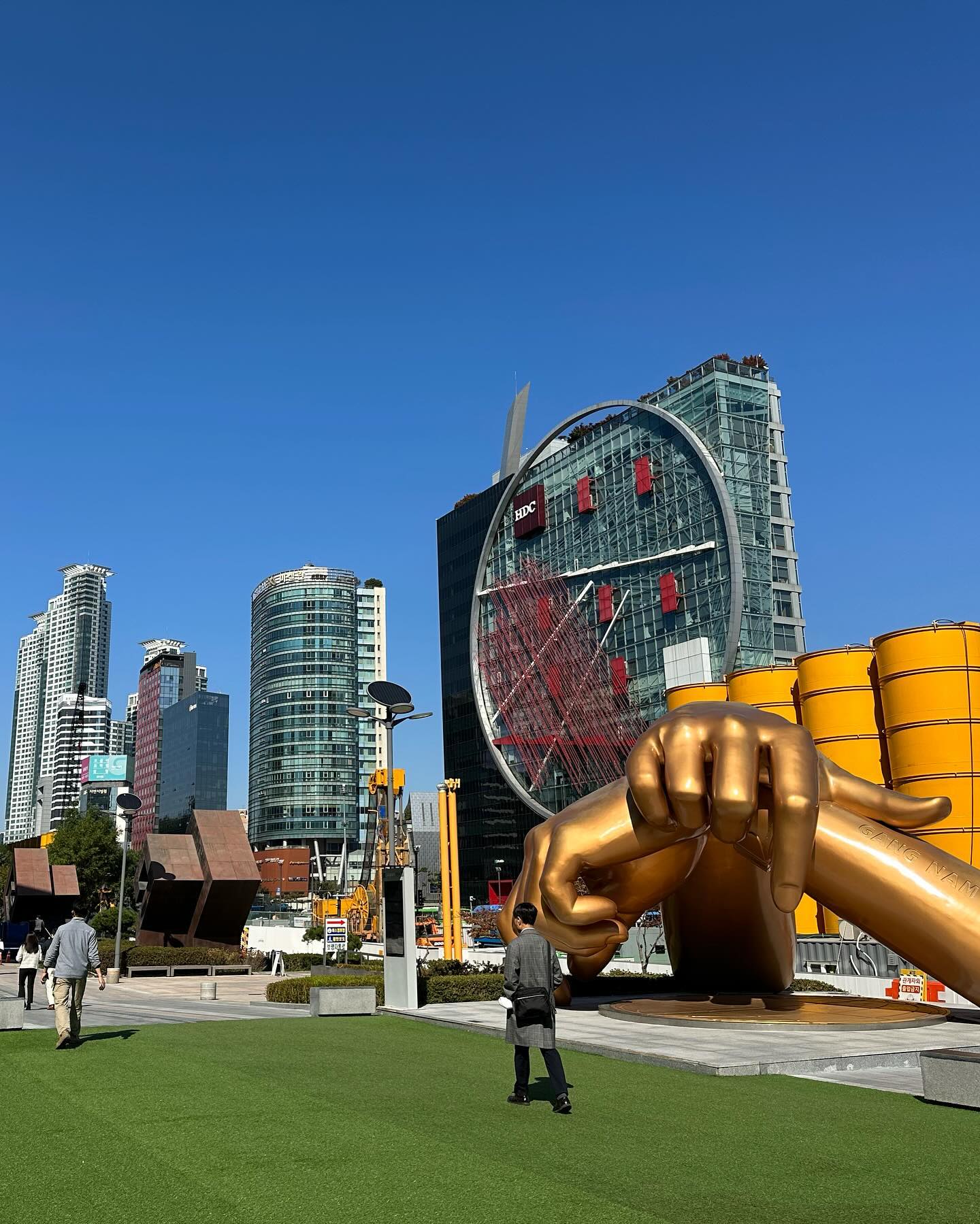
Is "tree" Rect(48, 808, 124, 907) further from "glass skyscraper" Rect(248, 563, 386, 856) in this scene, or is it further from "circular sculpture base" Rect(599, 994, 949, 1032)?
"glass skyscraper" Rect(248, 563, 386, 856)

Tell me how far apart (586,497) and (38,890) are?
43821 mm

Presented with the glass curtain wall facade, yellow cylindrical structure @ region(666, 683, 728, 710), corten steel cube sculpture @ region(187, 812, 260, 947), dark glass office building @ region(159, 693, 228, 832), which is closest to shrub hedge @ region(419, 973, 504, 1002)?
yellow cylindrical structure @ region(666, 683, 728, 710)

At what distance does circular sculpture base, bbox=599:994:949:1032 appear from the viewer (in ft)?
48.1

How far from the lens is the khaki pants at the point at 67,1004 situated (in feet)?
44.4

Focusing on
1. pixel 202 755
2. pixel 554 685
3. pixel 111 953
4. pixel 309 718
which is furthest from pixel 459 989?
pixel 202 755

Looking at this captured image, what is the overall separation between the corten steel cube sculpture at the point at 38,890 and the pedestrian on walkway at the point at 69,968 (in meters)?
40.5

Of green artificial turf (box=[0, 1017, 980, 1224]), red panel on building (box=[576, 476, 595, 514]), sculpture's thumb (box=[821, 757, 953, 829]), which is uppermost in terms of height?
red panel on building (box=[576, 476, 595, 514])

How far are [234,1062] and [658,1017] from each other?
6167 mm

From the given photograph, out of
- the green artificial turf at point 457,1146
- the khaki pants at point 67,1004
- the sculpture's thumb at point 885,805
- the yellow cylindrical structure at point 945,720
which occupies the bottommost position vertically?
the green artificial turf at point 457,1146

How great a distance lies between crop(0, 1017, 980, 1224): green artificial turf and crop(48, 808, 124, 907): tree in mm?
66150

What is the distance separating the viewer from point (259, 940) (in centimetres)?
5147

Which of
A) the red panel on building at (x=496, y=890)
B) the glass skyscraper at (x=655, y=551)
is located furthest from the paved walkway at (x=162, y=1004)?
the red panel on building at (x=496, y=890)

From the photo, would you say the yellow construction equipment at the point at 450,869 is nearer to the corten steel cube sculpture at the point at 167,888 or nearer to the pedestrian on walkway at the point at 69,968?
the corten steel cube sculpture at the point at 167,888

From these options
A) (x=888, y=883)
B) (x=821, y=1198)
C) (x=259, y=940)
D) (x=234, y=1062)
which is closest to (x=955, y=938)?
(x=888, y=883)
